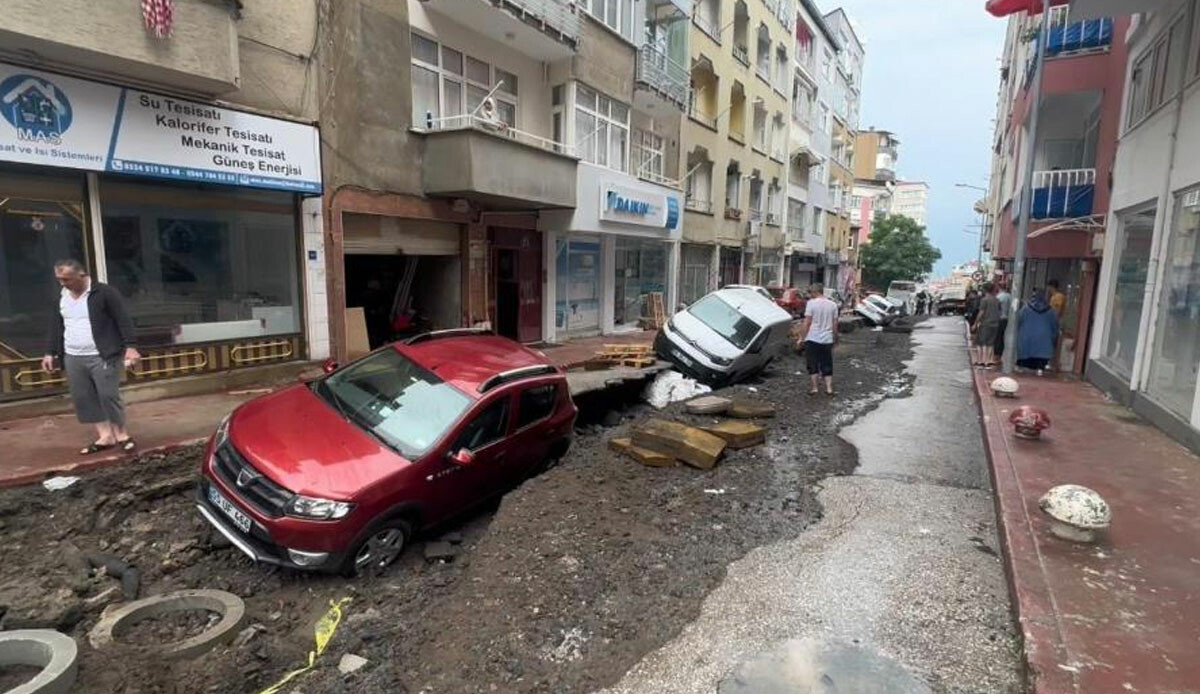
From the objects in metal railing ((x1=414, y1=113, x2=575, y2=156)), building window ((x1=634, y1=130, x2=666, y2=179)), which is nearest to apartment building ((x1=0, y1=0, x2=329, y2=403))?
metal railing ((x1=414, y1=113, x2=575, y2=156))

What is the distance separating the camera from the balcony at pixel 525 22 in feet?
37.0

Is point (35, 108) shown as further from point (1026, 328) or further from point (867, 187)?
point (867, 187)

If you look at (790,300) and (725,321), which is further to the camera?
(790,300)

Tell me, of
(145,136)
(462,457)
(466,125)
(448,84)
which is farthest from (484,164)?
(462,457)

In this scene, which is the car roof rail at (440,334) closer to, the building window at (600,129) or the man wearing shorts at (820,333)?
the man wearing shorts at (820,333)

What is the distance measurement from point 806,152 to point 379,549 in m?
32.9

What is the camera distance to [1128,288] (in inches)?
416

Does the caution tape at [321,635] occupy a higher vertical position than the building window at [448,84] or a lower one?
lower

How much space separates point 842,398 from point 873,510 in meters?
5.88

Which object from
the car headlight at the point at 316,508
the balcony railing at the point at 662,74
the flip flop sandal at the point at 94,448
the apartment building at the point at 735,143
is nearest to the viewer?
the car headlight at the point at 316,508

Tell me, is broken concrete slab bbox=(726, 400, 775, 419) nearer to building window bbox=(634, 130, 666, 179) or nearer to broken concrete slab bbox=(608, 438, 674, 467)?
broken concrete slab bbox=(608, 438, 674, 467)

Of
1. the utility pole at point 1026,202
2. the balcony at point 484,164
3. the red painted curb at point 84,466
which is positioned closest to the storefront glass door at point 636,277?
the balcony at point 484,164

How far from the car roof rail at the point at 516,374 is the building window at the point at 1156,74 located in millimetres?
9705

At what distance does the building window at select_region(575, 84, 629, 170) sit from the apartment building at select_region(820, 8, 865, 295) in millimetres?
24764
